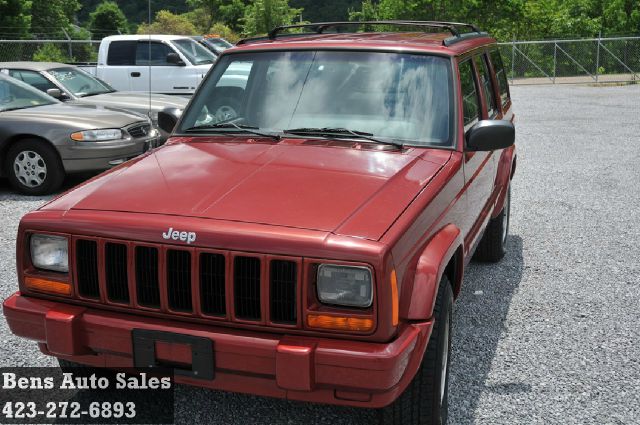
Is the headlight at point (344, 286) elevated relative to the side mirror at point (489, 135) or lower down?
lower down

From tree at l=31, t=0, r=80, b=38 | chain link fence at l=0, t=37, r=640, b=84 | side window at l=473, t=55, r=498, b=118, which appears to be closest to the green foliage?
chain link fence at l=0, t=37, r=640, b=84

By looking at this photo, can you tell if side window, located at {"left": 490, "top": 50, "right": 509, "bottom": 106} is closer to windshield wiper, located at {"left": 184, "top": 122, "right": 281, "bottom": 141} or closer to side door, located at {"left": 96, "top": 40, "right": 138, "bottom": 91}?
windshield wiper, located at {"left": 184, "top": 122, "right": 281, "bottom": 141}

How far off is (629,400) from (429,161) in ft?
5.23

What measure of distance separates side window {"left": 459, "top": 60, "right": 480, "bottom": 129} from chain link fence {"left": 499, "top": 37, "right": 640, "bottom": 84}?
82.4 ft

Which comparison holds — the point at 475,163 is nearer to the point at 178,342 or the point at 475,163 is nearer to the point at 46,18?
the point at 178,342

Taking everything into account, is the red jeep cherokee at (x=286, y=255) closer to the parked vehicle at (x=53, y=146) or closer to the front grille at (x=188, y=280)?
the front grille at (x=188, y=280)

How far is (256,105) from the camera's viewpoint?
14.4 feet

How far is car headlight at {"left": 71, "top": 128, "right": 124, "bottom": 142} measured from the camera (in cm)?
873

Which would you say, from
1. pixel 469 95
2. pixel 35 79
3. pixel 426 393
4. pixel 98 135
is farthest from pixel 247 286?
pixel 35 79

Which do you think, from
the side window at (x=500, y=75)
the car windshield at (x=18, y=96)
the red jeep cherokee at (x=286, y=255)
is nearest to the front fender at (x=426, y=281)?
the red jeep cherokee at (x=286, y=255)

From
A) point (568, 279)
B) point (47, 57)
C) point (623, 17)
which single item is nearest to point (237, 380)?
point (568, 279)

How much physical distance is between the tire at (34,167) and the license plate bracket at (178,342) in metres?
6.16

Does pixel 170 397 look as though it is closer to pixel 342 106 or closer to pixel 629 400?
pixel 342 106

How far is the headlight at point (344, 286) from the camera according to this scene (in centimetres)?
291
